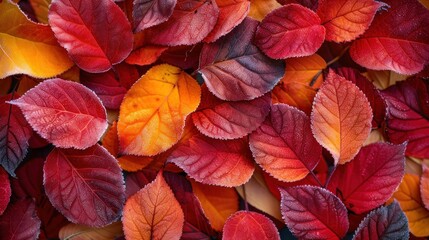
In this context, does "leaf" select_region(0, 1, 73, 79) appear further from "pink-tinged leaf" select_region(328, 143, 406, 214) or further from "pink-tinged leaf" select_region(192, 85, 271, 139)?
"pink-tinged leaf" select_region(328, 143, 406, 214)

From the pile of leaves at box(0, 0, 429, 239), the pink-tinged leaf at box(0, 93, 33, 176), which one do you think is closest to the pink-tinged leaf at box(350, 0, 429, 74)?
the pile of leaves at box(0, 0, 429, 239)

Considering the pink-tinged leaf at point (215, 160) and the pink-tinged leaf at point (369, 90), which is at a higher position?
the pink-tinged leaf at point (369, 90)

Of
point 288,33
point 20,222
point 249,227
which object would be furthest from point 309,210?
point 20,222

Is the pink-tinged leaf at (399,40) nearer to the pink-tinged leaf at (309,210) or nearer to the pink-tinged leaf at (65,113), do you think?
the pink-tinged leaf at (309,210)

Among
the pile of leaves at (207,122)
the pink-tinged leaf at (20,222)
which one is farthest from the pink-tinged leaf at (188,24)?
the pink-tinged leaf at (20,222)

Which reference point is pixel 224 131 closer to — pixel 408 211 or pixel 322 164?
pixel 322 164

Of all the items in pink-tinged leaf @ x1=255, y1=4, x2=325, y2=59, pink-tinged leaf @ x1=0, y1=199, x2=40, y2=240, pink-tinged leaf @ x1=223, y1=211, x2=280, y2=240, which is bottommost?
pink-tinged leaf @ x1=223, y1=211, x2=280, y2=240

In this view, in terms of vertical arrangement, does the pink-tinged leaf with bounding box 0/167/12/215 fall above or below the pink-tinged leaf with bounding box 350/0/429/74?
below
